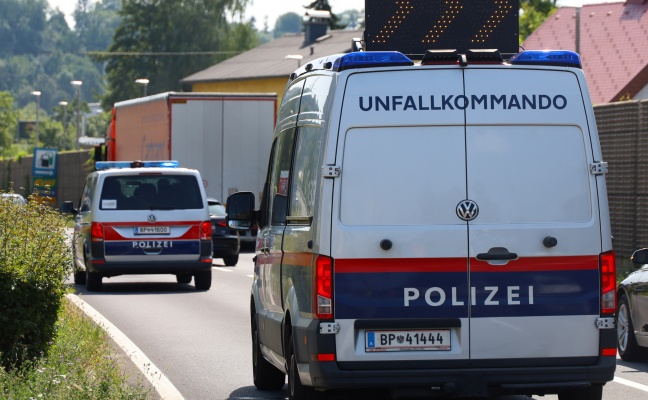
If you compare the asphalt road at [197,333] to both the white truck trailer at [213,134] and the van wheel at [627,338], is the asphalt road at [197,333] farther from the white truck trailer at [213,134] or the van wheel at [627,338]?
the white truck trailer at [213,134]

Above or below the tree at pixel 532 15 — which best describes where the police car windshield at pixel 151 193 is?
below

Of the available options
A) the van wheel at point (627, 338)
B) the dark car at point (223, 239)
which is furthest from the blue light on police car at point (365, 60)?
the dark car at point (223, 239)

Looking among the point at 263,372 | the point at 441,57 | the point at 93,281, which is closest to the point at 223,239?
the point at 93,281

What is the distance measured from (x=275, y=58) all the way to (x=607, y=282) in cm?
7819

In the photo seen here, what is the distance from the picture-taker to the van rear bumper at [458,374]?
321 inches

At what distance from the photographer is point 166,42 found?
327 feet

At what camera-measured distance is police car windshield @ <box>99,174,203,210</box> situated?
2153 cm

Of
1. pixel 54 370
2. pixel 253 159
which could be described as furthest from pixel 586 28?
pixel 54 370

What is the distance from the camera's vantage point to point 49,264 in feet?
35.9

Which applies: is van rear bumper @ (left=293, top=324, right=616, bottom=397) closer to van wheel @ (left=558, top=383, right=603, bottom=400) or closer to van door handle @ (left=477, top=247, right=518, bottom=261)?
van wheel @ (left=558, top=383, right=603, bottom=400)

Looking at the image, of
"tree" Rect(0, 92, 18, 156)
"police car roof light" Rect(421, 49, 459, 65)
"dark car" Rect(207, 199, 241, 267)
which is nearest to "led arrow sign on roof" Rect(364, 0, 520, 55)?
"police car roof light" Rect(421, 49, 459, 65)

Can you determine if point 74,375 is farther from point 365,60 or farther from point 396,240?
point 365,60

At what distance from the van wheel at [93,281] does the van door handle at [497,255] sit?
14.2 m

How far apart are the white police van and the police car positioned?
1324 cm
